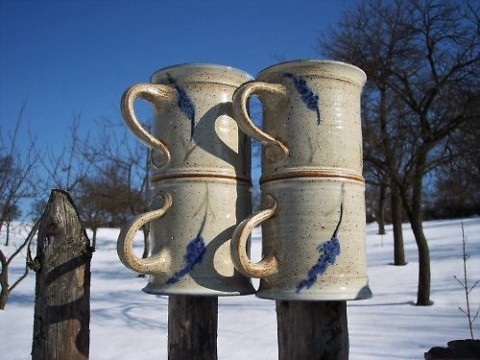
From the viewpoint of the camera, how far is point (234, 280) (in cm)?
135

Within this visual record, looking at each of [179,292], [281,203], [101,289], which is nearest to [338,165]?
[281,203]

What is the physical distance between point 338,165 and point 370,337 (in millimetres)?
3421

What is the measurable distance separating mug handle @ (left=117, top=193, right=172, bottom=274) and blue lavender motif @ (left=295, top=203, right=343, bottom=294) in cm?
40

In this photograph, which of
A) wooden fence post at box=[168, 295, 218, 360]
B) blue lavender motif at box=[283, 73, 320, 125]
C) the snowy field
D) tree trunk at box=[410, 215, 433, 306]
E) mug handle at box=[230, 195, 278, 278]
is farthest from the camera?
tree trunk at box=[410, 215, 433, 306]

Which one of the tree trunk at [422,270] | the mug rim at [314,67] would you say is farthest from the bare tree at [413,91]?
the mug rim at [314,67]

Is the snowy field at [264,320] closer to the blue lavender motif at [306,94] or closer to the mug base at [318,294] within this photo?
the mug base at [318,294]

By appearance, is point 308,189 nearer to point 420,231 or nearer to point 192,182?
point 192,182

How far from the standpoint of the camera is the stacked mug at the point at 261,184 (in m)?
1.26

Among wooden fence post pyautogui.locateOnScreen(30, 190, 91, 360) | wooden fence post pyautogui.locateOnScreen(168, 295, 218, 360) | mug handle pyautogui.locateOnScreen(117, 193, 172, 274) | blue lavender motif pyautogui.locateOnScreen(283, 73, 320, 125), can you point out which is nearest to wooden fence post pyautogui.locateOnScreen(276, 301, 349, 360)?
wooden fence post pyautogui.locateOnScreen(168, 295, 218, 360)

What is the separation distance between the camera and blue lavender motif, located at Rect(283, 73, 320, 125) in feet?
4.31

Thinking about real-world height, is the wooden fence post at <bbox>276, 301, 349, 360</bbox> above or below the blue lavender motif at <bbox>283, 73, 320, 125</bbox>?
below

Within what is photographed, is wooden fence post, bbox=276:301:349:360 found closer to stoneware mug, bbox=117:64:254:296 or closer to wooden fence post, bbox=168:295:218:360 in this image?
stoneware mug, bbox=117:64:254:296

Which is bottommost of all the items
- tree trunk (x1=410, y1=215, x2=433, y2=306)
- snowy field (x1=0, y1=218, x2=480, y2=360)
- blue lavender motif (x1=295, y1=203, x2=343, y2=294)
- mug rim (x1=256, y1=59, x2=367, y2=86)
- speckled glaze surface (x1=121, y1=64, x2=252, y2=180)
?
snowy field (x1=0, y1=218, x2=480, y2=360)

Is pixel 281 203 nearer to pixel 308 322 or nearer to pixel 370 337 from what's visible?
pixel 308 322
